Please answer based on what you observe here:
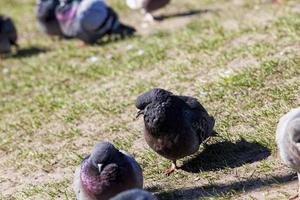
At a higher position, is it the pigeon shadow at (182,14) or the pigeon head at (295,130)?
the pigeon head at (295,130)

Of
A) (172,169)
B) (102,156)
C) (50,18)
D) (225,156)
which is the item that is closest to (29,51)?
(50,18)

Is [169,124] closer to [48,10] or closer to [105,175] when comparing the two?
[105,175]

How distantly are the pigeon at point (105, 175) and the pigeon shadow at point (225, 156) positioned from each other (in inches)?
33.2

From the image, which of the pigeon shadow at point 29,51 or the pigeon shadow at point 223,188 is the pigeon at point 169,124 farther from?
the pigeon shadow at point 29,51

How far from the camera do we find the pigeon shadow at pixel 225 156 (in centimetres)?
566

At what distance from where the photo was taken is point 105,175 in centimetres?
494

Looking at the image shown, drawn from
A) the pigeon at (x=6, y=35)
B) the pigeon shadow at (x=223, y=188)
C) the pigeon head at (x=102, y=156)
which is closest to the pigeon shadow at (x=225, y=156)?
the pigeon shadow at (x=223, y=188)

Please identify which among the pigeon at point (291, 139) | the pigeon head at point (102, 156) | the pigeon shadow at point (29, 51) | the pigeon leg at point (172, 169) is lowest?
the pigeon shadow at point (29, 51)

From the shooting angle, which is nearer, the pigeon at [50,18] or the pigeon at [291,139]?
the pigeon at [291,139]

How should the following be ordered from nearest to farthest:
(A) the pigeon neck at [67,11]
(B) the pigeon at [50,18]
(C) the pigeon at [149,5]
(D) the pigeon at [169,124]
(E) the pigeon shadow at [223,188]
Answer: (E) the pigeon shadow at [223,188], (D) the pigeon at [169,124], (A) the pigeon neck at [67,11], (C) the pigeon at [149,5], (B) the pigeon at [50,18]

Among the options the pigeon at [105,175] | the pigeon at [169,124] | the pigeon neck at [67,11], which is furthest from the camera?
the pigeon neck at [67,11]

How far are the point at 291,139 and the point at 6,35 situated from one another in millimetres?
7345

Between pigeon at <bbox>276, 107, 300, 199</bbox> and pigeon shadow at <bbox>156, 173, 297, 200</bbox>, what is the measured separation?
399 millimetres

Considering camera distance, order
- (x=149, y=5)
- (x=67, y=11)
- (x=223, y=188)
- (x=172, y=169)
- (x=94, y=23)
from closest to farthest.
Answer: (x=223, y=188) → (x=172, y=169) → (x=94, y=23) → (x=67, y=11) → (x=149, y=5)
